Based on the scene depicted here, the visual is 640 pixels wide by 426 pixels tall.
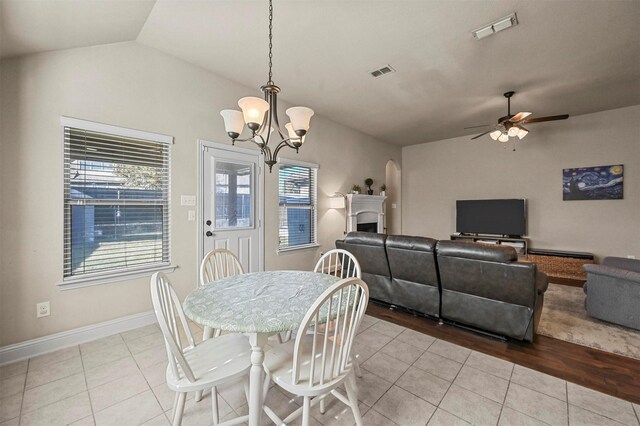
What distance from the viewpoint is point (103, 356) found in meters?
2.23

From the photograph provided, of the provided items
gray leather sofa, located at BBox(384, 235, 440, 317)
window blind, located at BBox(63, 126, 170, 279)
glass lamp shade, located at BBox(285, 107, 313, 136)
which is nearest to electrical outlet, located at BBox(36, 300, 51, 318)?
window blind, located at BBox(63, 126, 170, 279)

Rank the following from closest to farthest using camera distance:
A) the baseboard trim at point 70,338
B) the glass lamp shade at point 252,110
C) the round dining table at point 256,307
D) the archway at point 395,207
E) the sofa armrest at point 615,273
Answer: the round dining table at point 256,307, the glass lamp shade at point 252,110, the baseboard trim at point 70,338, the sofa armrest at point 615,273, the archway at point 395,207

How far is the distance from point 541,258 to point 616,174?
6.15 ft

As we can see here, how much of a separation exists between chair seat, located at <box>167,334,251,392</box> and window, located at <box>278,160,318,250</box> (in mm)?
2640

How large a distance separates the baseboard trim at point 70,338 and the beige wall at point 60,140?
0.18 feet

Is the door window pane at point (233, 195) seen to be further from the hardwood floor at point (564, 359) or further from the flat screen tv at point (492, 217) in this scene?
the flat screen tv at point (492, 217)

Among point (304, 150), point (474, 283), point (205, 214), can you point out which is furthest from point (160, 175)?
point (474, 283)

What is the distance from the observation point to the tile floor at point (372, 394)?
157cm

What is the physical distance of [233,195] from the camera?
3586 millimetres

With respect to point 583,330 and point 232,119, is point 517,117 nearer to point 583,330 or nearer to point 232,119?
point 583,330

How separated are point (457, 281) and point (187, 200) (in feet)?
10.3

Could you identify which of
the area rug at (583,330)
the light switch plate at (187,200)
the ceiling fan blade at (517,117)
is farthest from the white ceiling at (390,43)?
the area rug at (583,330)

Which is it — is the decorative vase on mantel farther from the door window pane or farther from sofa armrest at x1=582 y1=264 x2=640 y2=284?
sofa armrest at x1=582 y1=264 x2=640 y2=284

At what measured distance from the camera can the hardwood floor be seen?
1883 millimetres
